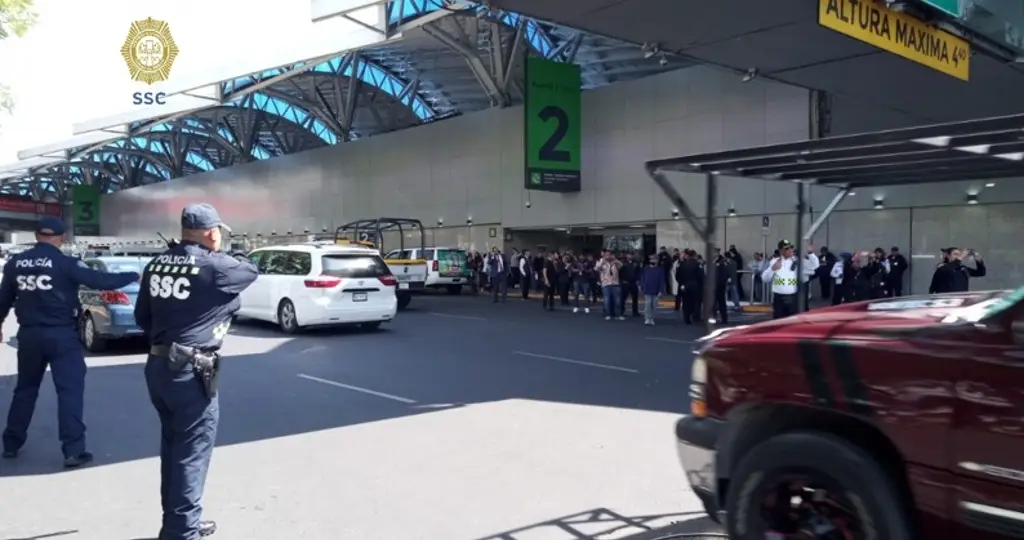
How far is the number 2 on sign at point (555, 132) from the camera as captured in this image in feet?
Answer: 83.3

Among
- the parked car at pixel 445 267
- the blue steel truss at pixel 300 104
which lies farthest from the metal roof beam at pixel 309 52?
the parked car at pixel 445 267

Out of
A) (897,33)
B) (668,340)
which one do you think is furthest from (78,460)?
(897,33)

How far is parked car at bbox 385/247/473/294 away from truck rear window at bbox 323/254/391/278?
38.4 feet

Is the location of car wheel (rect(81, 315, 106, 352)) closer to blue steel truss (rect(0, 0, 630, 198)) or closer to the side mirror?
blue steel truss (rect(0, 0, 630, 198))

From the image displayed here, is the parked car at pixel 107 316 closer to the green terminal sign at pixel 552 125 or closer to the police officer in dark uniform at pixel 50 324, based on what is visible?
the police officer in dark uniform at pixel 50 324

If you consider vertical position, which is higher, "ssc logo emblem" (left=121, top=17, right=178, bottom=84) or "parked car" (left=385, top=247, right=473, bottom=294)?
"ssc logo emblem" (left=121, top=17, right=178, bottom=84)

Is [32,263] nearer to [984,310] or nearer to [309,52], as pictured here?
[984,310]

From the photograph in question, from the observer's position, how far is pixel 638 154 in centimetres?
2612

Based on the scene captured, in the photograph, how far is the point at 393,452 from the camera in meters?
6.32

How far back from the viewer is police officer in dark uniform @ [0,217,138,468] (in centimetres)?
580

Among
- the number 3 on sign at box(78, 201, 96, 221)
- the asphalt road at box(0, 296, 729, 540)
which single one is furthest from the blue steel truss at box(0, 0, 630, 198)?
the asphalt road at box(0, 296, 729, 540)

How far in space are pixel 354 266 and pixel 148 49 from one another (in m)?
16.1

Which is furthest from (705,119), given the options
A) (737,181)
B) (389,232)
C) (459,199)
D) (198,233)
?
(198,233)

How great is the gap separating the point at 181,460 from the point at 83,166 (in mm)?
75820
